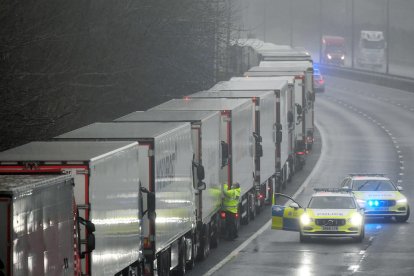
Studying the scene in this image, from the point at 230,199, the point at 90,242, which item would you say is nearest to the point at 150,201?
the point at 90,242

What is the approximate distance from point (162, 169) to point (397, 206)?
16453 mm

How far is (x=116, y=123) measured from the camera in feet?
91.7

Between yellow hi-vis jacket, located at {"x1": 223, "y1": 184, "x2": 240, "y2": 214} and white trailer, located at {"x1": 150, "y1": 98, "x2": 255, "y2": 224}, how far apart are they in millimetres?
301

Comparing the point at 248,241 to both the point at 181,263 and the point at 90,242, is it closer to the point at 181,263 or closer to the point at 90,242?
the point at 181,263

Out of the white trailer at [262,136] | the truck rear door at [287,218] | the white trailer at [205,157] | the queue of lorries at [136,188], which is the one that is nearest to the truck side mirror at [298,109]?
the white trailer at [262,136]

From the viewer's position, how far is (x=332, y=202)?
3616cm

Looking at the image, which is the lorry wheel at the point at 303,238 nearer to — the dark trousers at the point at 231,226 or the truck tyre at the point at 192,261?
the dark trousers at the point at 231,226

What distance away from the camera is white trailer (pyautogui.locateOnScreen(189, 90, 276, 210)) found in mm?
41222

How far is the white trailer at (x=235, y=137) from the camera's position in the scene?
115 feet

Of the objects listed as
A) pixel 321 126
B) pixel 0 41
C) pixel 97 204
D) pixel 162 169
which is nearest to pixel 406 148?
pixel 321 126

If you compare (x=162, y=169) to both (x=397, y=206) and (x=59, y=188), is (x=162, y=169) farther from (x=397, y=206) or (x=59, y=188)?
(x=397, y=206)

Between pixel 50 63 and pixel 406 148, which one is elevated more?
pixel 50 63

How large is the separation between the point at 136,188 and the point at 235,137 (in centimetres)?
1316

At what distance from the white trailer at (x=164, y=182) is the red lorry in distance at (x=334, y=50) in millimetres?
113962
